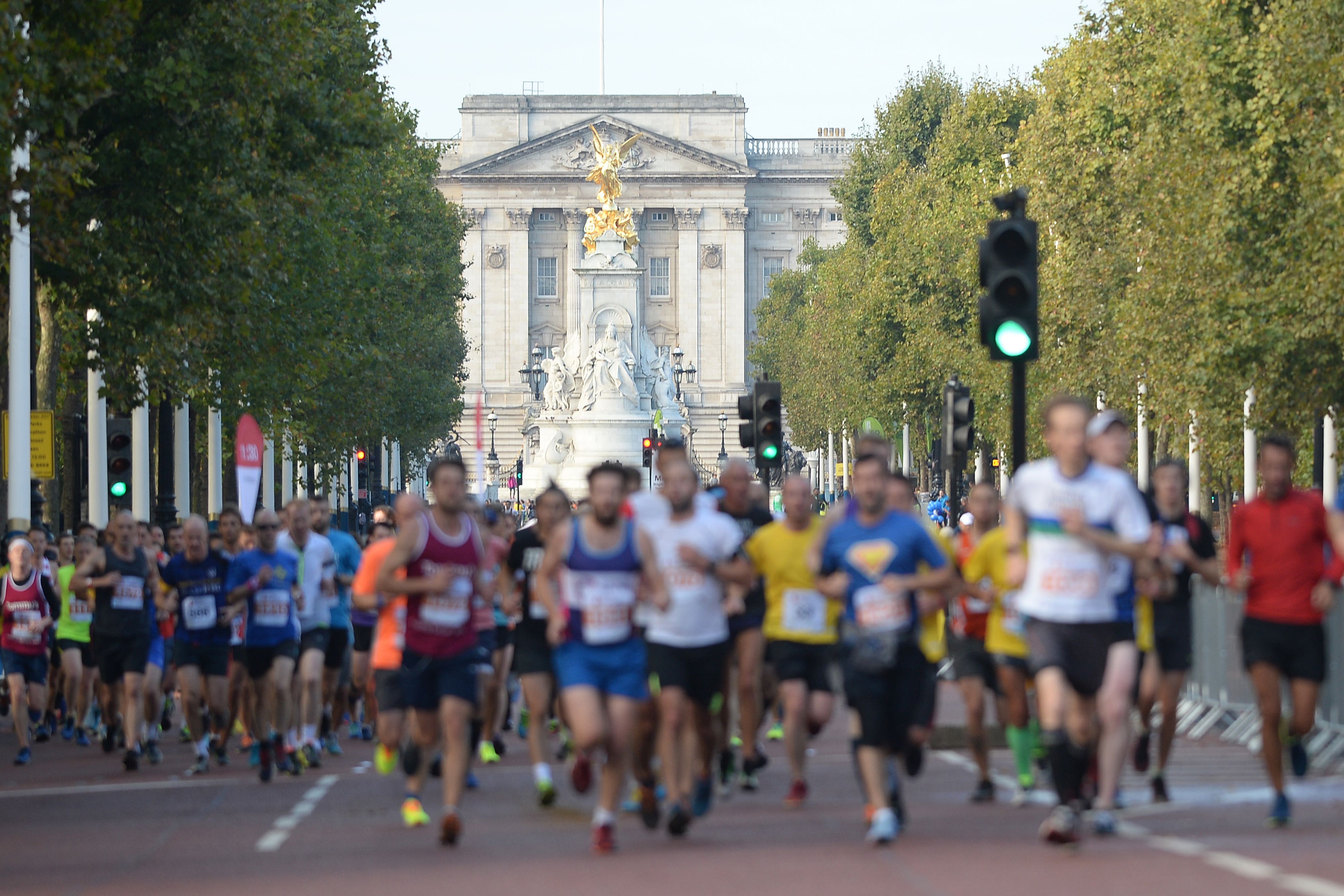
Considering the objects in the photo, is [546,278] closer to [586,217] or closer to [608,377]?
[586,217]

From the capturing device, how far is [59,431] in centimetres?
3519

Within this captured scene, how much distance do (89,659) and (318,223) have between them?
15780 mm

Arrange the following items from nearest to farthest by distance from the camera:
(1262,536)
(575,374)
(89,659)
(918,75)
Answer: (1262,536), (89,659), (918,75), (575,374)

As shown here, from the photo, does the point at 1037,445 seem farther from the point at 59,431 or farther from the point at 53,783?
the point at 53,783

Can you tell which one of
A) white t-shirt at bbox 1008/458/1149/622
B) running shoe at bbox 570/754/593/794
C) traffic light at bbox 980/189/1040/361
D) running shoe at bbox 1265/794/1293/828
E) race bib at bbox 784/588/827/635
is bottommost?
running shoe at bbox 1265/794/1293/828

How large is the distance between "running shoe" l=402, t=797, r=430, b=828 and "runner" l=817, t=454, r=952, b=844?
2.74 m

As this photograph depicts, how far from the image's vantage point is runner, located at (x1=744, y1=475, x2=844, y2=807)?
12953 millimetres

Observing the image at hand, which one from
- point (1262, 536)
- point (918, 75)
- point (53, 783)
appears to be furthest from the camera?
point (918, 75)

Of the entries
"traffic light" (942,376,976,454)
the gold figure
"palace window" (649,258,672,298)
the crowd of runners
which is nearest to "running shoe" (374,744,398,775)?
the crowd of runners

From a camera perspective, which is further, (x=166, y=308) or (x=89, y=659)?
(x=166, y=308)

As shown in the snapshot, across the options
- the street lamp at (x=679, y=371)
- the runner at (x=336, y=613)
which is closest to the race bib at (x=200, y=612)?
the runner at (x=336, y=613)

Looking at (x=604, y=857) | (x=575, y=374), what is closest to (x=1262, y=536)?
(x=604, y=857)

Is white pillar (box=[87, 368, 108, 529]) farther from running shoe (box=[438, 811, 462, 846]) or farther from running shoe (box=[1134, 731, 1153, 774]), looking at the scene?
running shoe (box=[438, 811, 462, 846])

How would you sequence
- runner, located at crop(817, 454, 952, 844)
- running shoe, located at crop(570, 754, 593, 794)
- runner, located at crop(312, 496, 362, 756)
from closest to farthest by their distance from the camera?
runner, located at crop(817, 454, 952, 844) → running shoe, located at crop(570, 754, 593, 794) → runner, located at crop(312, 496, 362, 756)
